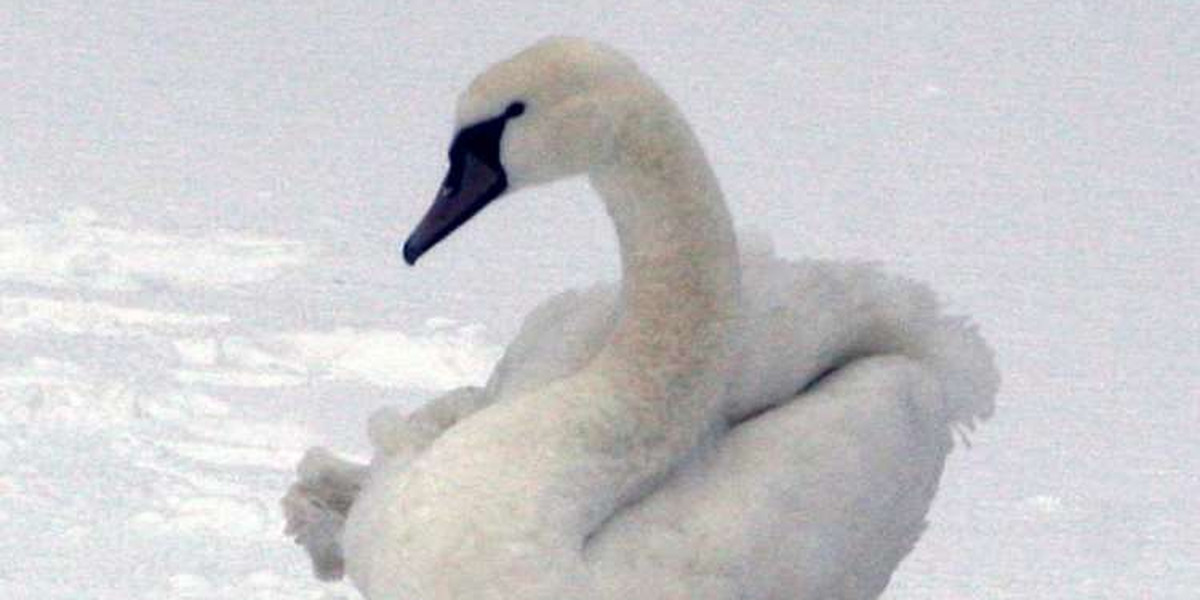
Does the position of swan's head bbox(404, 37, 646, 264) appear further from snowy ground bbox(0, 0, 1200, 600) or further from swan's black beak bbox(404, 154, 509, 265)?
snowy ground bbox(0, 0, 1200, 600)

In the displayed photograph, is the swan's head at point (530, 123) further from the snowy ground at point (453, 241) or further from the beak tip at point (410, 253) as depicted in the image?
the snowy ground at point (453, 241)

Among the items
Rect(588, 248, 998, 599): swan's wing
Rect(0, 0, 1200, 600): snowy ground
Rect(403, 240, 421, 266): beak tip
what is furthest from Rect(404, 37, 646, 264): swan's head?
Rect(0, 0, 1200, 600): snowy ground

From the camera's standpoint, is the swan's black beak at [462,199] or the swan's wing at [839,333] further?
the swan's wing at [839,333]

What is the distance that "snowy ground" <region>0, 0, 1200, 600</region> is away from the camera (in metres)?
4.27

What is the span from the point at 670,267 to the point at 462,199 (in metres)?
0.22

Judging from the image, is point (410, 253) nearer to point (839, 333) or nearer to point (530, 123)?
point (530, 123)

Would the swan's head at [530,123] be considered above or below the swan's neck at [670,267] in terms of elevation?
above

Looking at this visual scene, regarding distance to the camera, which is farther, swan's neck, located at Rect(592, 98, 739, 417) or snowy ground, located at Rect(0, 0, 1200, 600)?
snowy ground, located at Rect(0, 0, 1200, 600)

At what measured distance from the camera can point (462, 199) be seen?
300 centimetres

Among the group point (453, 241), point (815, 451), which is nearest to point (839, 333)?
point (815, 451)

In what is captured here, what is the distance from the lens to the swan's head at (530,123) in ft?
9.71

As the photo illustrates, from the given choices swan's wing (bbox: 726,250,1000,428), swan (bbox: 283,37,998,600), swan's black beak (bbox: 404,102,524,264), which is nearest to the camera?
swan (bbox: 283,37,998,600)

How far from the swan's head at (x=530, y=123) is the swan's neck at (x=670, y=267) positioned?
0.14ft

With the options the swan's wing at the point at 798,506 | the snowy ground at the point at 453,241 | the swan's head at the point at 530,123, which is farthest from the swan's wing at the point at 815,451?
the snowy ground at the point at 453,241
